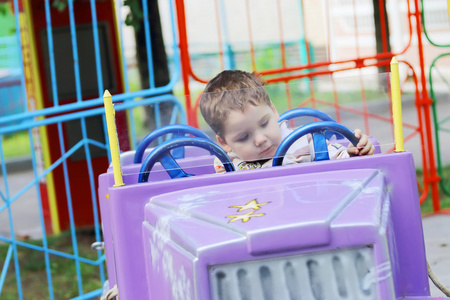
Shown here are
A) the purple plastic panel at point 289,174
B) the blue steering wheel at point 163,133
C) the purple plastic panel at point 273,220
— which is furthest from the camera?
the blue steering wheel at point 163,133

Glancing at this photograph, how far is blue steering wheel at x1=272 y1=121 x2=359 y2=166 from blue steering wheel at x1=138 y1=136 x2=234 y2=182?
0.57 feet

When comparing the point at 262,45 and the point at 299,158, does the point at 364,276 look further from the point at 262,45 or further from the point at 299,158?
the point at 262,45

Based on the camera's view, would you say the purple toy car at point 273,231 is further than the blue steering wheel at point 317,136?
No

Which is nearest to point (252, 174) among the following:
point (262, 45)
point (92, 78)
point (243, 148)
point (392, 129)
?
point (243, 148)

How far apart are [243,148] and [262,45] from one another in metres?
10.2

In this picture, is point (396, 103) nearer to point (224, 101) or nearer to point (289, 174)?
point (289, 174)

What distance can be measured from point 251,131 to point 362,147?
374mm

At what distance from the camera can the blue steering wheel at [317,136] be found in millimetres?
2434

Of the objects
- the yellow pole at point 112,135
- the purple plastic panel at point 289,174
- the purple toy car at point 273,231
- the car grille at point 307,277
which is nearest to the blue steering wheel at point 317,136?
the purple toy car at point 273,231

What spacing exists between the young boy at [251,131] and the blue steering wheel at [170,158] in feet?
0.21

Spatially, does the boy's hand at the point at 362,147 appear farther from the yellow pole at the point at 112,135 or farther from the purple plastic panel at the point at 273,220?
the yellow pole at the point at 112,135

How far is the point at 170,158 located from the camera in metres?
2.59

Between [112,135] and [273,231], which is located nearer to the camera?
[273,231]

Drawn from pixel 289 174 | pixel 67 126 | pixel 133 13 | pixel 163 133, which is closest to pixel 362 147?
pixel 289 174
